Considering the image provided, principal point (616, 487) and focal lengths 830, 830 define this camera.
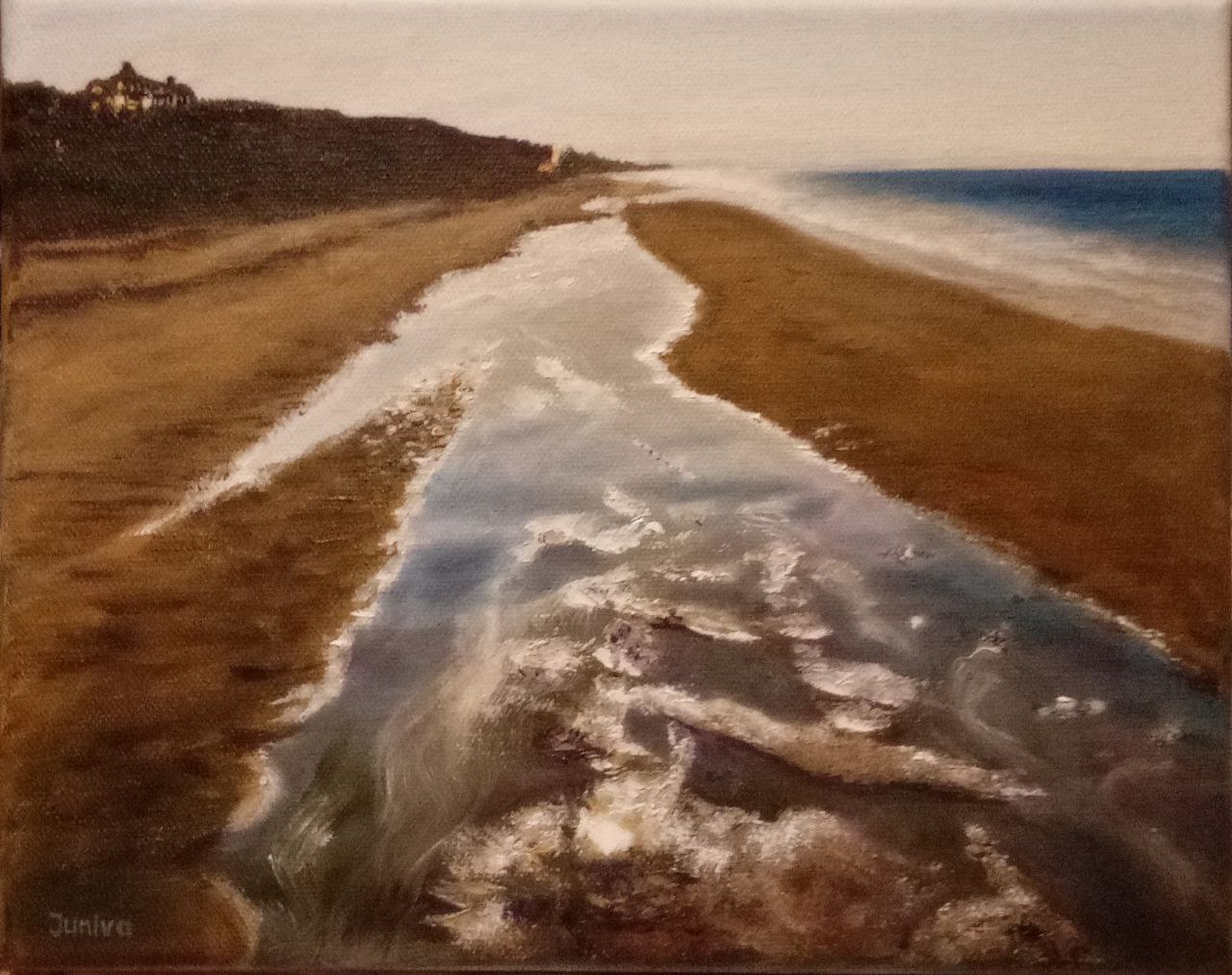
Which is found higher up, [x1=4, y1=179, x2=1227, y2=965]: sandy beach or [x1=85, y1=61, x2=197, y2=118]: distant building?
[x1=85, y1=61, x2=197, y2=118]: distant building

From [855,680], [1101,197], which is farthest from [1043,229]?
[855,680]

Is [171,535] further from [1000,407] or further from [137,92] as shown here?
[1000,407]

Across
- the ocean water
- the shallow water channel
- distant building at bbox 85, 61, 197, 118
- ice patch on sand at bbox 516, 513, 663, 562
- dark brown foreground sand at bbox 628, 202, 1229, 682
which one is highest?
distant building at bbox 85, 61, 197, 118

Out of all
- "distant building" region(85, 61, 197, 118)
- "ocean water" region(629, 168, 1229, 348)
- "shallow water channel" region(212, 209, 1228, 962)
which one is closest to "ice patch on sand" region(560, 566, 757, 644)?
"shallow water channel" region(212, 209, 1228, 962)

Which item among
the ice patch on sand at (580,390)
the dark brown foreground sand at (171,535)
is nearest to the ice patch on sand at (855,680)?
the ice patch on sand at (580,390)

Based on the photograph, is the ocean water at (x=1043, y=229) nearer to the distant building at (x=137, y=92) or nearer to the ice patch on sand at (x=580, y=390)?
the ice patch on sand at (x=580, y=390)

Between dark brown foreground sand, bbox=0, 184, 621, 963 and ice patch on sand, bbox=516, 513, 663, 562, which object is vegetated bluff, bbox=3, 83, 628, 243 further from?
ice patch on sand, bbox=516, 513, 663, 562
